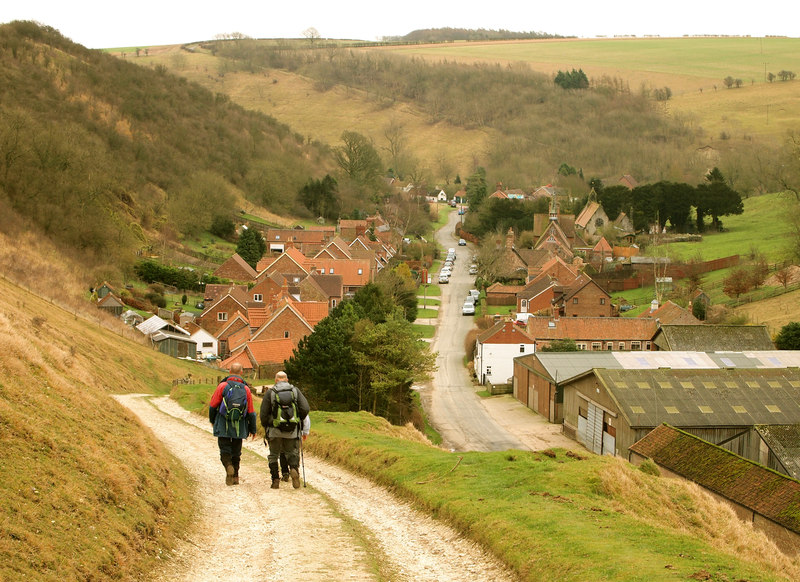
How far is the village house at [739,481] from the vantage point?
1947 centimetres

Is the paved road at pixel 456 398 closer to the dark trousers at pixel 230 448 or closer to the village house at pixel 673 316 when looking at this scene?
the village house at pixel 673 316

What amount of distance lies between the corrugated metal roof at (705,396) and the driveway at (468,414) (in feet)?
12.7

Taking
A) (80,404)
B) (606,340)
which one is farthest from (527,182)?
(80,404)

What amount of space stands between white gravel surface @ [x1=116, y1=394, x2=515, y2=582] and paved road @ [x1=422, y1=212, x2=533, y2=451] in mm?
22137

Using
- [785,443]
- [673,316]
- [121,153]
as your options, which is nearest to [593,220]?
[673,316]

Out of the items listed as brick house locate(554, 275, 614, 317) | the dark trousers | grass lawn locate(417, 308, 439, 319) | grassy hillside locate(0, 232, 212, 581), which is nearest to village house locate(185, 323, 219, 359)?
grass lawn locate(417, 308, 439, 319)

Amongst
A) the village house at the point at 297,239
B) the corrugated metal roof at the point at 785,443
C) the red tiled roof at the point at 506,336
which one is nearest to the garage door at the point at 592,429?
A: the corrugated metal roof at the point at 785,443

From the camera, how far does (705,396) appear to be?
32.2m

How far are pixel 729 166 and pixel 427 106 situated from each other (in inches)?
3488

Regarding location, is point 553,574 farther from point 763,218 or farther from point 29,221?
point 763,218

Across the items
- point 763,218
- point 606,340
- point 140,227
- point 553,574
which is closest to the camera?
point 553,574

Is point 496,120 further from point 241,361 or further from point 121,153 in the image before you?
point 241,361

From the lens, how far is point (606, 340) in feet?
171

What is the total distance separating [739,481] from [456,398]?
24.9 meters
